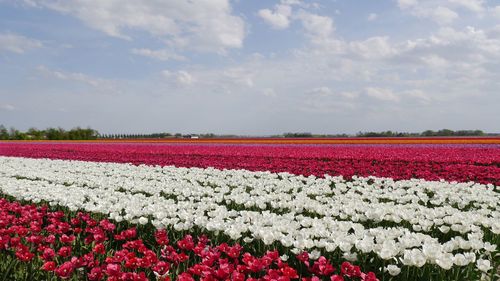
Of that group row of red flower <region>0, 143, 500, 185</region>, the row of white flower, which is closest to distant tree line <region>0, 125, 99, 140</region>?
row of red flower <region>0, 143, 500, 185</region>

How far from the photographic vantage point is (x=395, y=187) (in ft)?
28.8

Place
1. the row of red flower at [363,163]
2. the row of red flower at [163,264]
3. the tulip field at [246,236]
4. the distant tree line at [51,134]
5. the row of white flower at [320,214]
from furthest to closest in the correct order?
the distant tree line at [51,134] < the row of red flower at [363,163] < the row of white flower at [320,214] < the tulip field at [246,236] < the row of red flower at [163,264]

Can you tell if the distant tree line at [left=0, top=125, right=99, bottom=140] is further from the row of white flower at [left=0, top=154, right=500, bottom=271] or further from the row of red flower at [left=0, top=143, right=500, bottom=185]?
the row of white flower at [left=0, top=154, right=500, bottom=271]

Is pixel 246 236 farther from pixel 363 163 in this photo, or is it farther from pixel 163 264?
pixel 363 163

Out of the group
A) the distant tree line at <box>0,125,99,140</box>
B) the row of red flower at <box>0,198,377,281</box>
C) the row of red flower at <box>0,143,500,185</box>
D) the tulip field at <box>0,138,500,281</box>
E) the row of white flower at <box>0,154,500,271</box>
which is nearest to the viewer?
the row of red flower at <box>0,198,377,281</box>

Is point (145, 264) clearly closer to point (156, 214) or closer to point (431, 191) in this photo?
point (156, 214)

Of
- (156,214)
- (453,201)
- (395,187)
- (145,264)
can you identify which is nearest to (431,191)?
(395,187)

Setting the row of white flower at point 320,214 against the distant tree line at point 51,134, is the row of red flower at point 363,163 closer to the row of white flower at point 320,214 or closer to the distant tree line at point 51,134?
the row of white flower at point 320,214

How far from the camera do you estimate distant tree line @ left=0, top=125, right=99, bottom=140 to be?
55.2 meters

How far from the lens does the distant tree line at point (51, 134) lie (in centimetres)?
5516

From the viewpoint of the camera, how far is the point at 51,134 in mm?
56281

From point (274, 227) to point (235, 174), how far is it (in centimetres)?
722

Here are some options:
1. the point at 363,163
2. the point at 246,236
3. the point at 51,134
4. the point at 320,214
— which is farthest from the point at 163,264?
the point at 51,134

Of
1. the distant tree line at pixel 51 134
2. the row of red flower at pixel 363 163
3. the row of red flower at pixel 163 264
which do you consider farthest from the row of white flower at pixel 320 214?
the distant tree line at pixel 51 134
